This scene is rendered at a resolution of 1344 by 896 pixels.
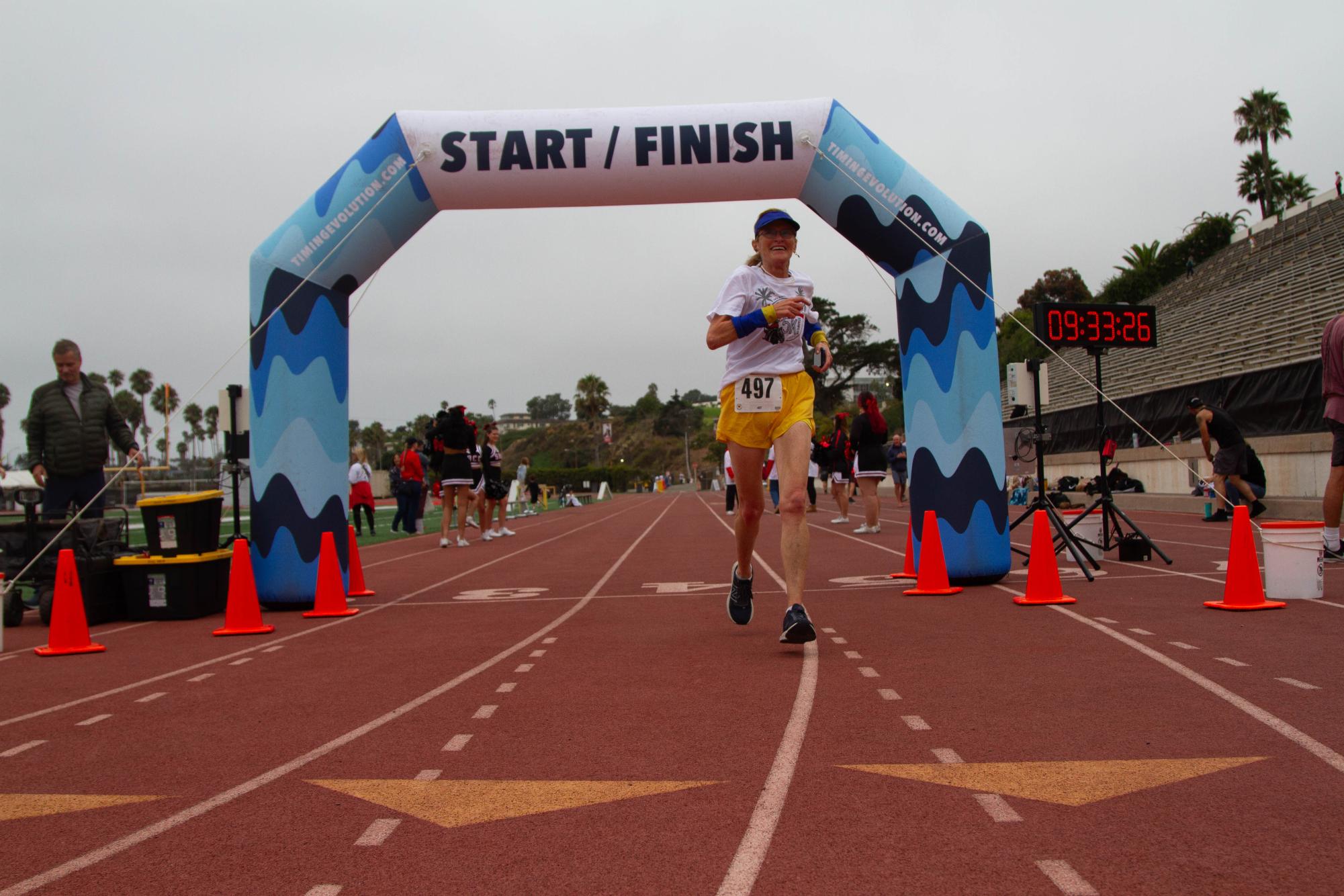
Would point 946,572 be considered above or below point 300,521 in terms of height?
below

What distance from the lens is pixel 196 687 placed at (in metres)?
5.60

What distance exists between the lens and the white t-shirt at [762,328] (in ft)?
20.9

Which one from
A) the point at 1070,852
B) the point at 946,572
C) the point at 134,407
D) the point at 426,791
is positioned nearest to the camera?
the point at 1070,852

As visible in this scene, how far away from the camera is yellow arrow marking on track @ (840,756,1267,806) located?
10.6ft

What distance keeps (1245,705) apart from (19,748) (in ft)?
16.7

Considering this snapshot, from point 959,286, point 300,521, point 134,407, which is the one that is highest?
point 134,407

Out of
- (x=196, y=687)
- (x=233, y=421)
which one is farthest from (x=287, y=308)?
(x=196, y=687)

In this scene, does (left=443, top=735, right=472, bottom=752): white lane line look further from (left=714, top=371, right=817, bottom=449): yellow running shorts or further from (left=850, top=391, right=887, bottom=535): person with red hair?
(left=850, top=391, right=887, bottom=535): person with red hair

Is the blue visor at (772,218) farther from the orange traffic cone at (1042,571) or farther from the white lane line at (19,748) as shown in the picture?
the white lane line at (19,748)

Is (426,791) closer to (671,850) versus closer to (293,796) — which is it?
(293,796)

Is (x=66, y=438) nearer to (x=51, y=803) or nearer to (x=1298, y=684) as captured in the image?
(x=51, y=803)

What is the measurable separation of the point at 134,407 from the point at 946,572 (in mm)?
136960

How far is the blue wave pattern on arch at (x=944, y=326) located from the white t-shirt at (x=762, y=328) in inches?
109

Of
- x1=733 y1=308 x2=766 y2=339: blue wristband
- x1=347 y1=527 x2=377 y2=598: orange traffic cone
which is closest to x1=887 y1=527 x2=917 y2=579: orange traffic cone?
x1=733 y1=308 x2=766 y2=339: blue wristband
